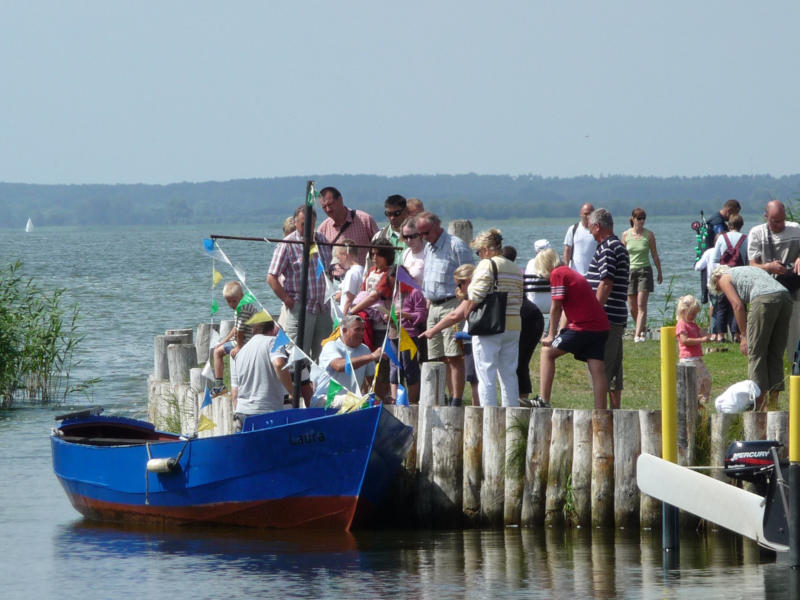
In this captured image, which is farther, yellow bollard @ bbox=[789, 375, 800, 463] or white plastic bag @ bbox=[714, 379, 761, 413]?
white plastic bag @ bbox=[714, 379, 761, 413]

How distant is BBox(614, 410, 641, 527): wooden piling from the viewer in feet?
37.8

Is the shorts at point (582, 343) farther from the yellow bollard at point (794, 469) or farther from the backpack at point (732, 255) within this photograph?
the backpack at point (732, 255)

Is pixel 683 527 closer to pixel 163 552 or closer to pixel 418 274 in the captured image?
pixel 418 274

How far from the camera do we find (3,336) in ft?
71.9

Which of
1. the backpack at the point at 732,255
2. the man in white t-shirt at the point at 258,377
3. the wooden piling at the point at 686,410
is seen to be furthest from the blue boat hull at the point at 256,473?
the backpack at the point at 732,255

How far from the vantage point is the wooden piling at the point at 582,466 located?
11.7m

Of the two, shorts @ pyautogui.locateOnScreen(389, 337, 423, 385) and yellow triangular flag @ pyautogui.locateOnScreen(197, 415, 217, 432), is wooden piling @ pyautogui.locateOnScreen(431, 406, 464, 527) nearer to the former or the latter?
shorts @ pyautogui.locateOnScreen(389, 337, 423, 385)

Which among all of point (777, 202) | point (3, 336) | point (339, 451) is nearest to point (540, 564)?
point (339, 451)

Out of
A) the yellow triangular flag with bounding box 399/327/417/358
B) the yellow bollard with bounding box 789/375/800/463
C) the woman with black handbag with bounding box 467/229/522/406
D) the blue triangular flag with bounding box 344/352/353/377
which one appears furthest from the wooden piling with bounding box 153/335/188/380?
the yellow bollard with bounding box 789/375/800/463

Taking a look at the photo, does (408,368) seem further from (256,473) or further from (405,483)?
(256,473)

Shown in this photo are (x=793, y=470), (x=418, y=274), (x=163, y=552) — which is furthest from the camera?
(x=418, y=274)

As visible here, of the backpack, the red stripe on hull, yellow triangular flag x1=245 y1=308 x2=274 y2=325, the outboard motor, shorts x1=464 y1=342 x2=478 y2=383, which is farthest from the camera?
the backpack

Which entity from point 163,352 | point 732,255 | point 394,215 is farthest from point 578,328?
point 163,352

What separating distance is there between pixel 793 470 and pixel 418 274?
16.5 feet
